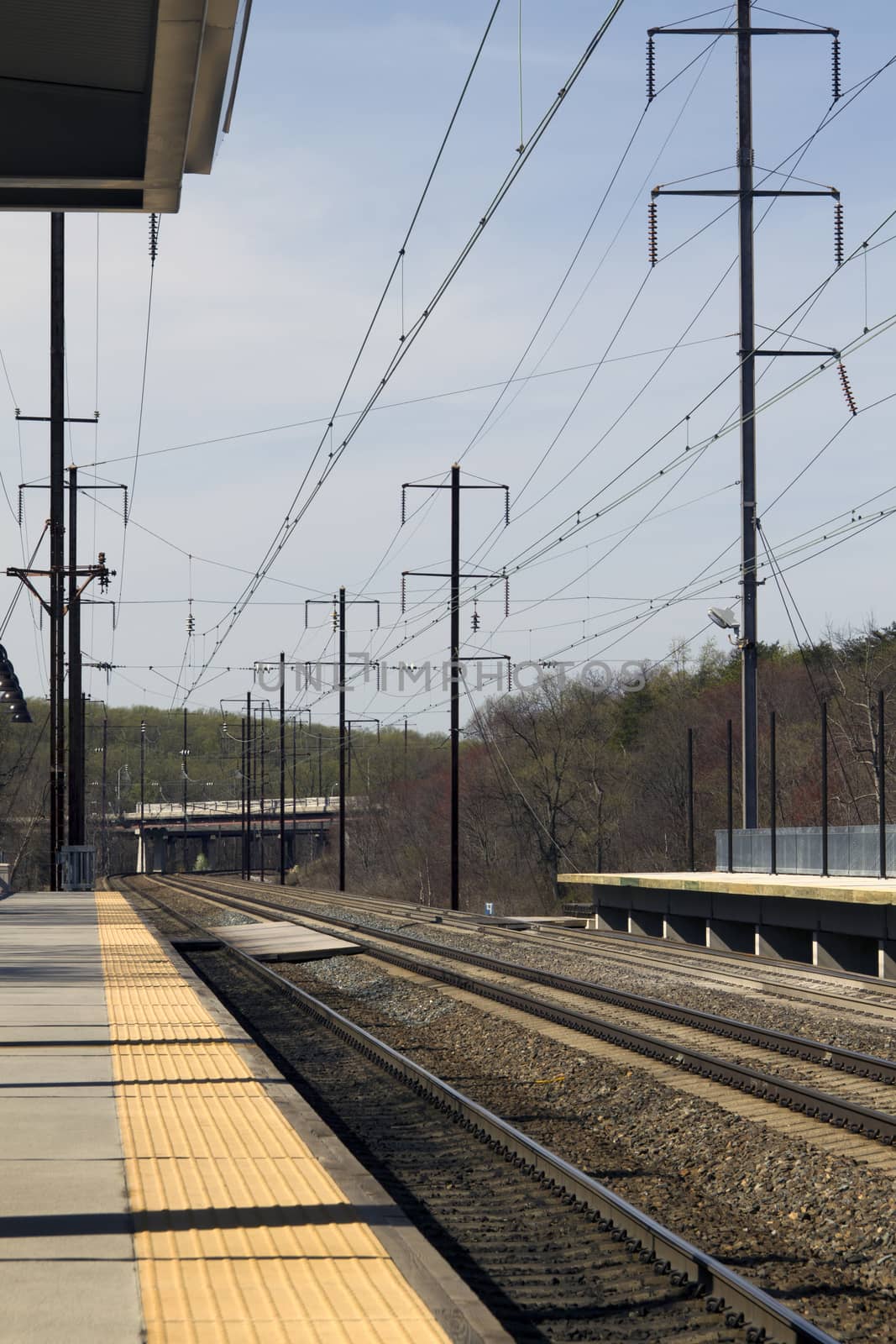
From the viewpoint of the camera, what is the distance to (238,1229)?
6.42 metres

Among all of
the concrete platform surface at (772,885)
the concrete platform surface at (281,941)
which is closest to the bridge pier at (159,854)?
the concrete platform surface at (772,885)

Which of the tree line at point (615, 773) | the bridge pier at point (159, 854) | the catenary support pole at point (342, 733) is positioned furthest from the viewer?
the bridge pier at point (159, 854)

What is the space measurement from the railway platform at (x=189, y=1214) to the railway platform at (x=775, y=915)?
1446cm

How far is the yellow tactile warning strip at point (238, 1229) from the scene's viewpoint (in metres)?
5.19

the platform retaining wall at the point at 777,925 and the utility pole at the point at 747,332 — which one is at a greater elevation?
the utility pole at the point at 747,332

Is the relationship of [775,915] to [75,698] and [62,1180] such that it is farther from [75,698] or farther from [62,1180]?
[75,698]

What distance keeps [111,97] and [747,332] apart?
31.1m

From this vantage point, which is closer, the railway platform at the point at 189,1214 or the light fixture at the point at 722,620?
the railway platform at the point at 189,1214

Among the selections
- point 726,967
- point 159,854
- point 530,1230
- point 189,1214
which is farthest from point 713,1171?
point 159,854

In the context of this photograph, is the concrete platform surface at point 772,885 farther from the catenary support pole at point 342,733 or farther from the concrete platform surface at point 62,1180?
the catenary support pole at point 342,733

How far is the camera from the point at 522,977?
22.1 m

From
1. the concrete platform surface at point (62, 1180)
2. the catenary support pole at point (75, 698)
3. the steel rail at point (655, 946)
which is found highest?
the catenary support pole at point (75, 698)

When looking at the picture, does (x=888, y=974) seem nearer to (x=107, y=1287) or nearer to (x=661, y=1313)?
(x=661, y=1313)

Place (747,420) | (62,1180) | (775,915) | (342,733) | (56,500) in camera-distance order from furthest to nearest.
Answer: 1. (342,733)
2. (56,500)
3. (747,420)
4. (775,915)
5. (62,1180)
